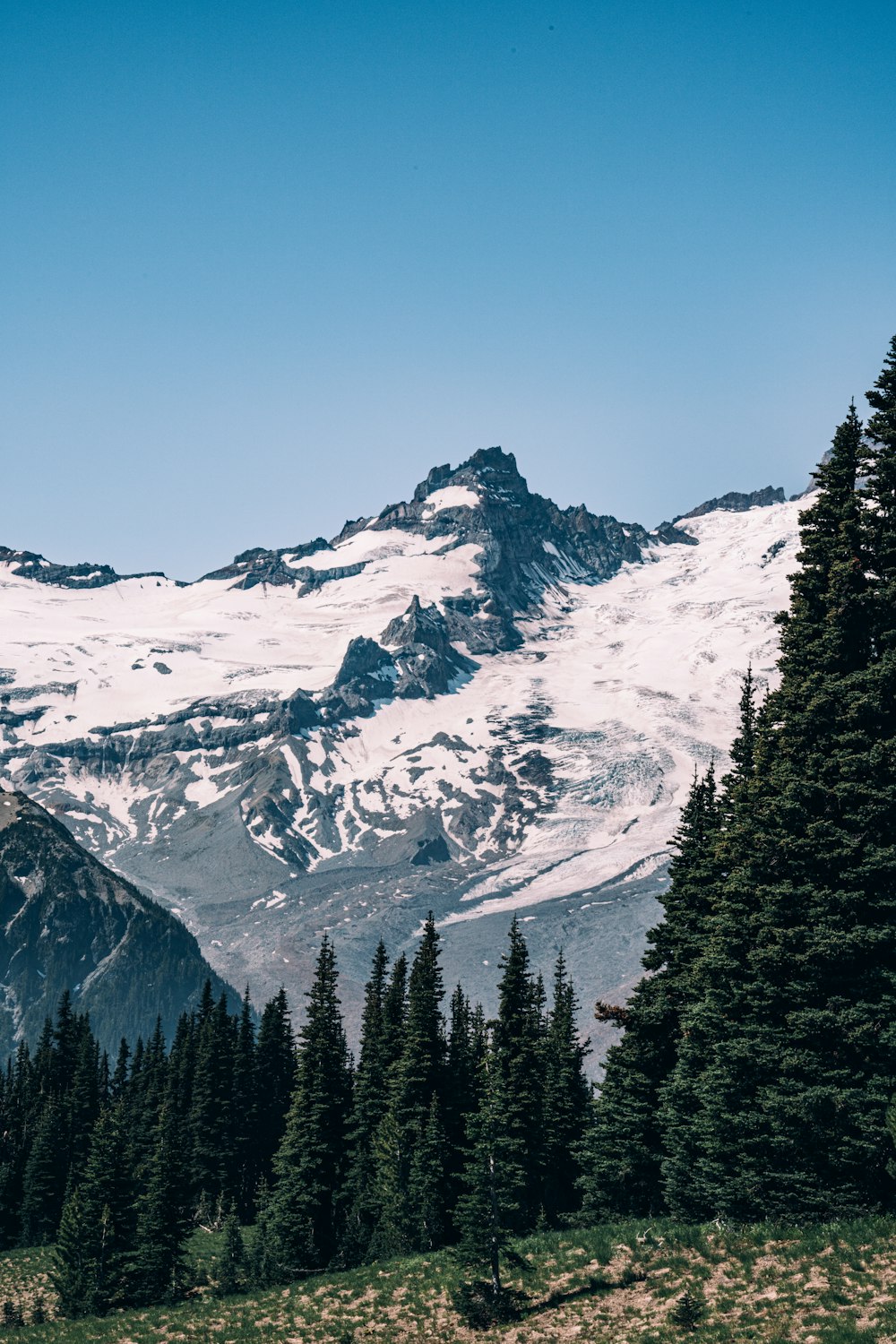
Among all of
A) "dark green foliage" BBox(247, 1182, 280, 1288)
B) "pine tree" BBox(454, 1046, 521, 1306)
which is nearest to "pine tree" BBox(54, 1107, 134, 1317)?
"dark green foliage" BBox(247, 1182, 280, 1288)

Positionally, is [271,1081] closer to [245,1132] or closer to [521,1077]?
[245,1132]

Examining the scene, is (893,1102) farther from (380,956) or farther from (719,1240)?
(380,956)

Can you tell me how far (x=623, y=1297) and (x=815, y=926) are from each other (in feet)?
42.0

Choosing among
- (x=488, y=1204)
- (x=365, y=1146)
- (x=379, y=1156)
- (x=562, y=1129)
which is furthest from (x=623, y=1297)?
(x=365, y=1146)

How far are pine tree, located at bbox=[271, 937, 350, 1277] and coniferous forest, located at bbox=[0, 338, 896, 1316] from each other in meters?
0.17

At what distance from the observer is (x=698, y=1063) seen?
175 ft

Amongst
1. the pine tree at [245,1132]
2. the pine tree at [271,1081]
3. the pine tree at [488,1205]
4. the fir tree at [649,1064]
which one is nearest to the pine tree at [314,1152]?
the pine tree at [488,1205]

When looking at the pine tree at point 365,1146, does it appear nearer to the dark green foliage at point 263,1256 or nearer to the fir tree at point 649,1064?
the dark green foliage at point 263,1256

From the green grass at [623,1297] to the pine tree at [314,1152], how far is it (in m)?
19.2

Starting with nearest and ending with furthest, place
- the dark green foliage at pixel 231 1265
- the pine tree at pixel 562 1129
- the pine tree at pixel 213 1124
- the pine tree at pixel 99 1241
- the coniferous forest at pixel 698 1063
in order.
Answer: the coniferous forest at pixel 698 1063 → the dark green foliage at pixel 231 1265 → the pine tree at pixel 99 1241 → the pine tree at pixel 562 1129 → the pine tree at pixel 213 1124

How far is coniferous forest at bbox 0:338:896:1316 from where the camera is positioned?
141ft

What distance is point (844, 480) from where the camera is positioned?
1929 inches

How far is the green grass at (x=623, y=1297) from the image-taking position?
3634cm

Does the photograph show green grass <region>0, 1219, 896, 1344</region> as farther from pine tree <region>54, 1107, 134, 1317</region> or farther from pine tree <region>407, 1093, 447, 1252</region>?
pine tree <region>54, 1107, 134, 1317</region>
